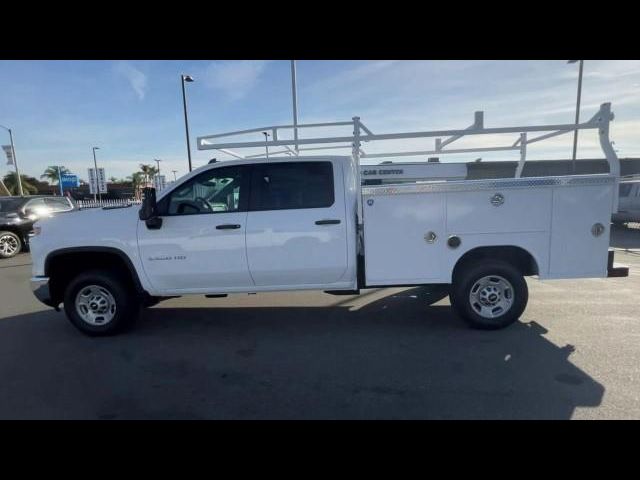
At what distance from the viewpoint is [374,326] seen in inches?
179

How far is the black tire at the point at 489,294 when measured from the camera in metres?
4.14

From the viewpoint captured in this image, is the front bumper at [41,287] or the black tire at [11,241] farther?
the black tire at [11,241]

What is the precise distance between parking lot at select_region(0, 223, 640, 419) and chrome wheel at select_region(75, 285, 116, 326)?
0.83 ft

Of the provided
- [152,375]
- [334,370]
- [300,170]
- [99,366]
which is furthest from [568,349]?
[99,366]

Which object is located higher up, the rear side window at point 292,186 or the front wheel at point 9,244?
the rear side window at point 292,186

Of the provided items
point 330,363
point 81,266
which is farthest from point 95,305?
point 330,363

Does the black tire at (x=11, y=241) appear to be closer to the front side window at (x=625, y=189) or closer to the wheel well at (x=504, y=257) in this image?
the wheel well at (x=504, y=257)

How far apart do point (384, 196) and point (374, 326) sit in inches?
63.2

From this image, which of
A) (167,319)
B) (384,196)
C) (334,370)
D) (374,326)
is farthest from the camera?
(167,319)

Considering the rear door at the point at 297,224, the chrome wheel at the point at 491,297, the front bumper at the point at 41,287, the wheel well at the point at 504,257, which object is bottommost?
the chrome wheel at the point at 491,297

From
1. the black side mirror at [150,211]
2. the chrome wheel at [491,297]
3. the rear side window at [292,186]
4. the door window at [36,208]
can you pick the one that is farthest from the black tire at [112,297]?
the door window at [36,208]

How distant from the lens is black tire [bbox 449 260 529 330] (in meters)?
4.14
